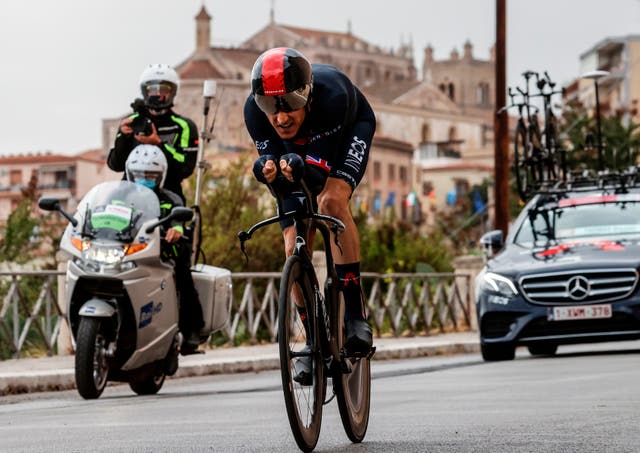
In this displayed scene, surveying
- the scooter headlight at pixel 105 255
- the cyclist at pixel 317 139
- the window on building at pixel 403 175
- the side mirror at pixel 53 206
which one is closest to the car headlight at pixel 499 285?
the scooter headlight at pixel 105 255

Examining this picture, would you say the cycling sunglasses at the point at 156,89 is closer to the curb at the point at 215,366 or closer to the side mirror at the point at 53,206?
the side mirror at the point at 53,206

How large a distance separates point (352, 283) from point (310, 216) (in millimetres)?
653

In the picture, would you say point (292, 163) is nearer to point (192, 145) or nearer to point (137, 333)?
point (137, 333)

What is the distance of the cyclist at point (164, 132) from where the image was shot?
42.0 ft

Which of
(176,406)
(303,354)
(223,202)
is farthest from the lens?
(223,202)

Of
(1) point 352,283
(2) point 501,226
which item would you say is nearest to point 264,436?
(1) point 352,283

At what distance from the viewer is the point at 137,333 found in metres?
11.7

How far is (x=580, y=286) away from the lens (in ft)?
52.5

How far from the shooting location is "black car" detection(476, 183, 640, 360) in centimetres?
1595

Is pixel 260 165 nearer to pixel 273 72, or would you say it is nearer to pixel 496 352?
pixel 273 72

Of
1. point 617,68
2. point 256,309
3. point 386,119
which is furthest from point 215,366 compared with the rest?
point 386,119

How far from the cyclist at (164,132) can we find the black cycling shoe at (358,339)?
16.8 feet

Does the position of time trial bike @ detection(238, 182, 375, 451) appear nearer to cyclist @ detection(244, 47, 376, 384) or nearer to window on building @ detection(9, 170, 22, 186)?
cyclist @ detection(244, 47, 376, 384)

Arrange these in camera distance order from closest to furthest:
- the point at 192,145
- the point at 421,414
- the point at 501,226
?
the point at 421,414 < the point at 192,145 < the point at 501,226
